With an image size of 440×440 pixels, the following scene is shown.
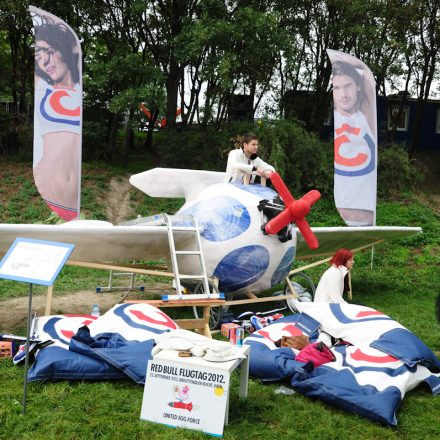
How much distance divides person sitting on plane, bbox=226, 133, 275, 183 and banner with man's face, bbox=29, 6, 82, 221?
2.63 m

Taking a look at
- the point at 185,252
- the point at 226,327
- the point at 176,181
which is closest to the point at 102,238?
the point at 185,252

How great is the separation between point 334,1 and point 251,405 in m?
18.6

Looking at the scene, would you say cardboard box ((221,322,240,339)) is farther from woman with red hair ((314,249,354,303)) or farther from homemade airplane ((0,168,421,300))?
woman with red hair ((314,249,354,303))

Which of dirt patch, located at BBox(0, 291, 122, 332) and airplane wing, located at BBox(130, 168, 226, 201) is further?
airplane wing, located at BBox(130, 168, 226, 201)

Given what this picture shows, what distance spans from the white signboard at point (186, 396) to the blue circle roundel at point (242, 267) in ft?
11.9

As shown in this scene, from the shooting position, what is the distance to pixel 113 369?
217 inches

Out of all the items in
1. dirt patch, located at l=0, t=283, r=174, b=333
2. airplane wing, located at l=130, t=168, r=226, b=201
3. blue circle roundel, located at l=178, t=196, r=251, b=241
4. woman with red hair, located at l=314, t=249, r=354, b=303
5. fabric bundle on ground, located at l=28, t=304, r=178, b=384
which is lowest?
dirt patch, located at l=0, t=283, r=174, b=333

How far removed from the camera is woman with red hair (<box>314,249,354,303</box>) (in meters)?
8.10

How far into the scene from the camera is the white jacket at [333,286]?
810 cm

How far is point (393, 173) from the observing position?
21.1 metres

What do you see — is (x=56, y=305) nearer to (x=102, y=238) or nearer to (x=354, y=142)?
(x=102, y=238)

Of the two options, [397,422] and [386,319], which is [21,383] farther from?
[386,319]

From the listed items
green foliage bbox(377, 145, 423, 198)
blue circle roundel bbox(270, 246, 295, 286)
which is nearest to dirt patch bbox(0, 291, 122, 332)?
blue circle roundel bbox(270, 246, 295, 286)

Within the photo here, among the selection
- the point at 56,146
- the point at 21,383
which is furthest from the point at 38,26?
the point at 21,383
